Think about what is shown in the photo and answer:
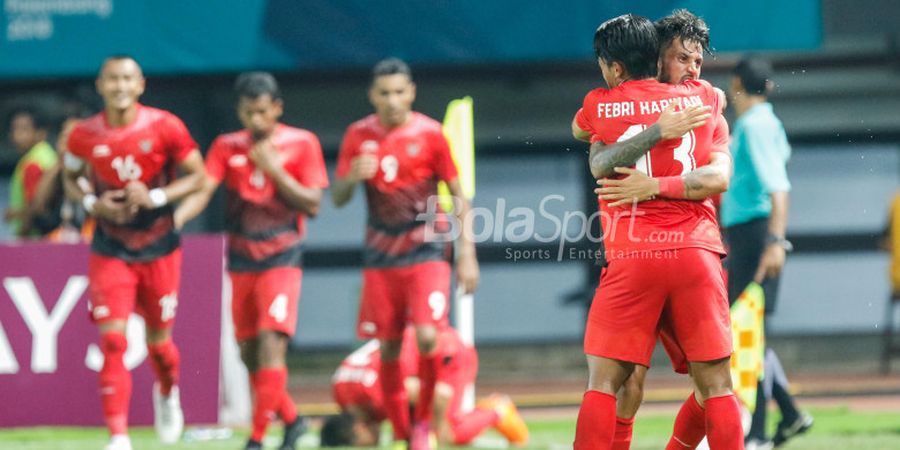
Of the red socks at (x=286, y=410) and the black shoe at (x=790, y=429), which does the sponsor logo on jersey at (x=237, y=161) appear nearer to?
the red socks at (x=286, y=410)

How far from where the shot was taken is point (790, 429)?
857 centimetres

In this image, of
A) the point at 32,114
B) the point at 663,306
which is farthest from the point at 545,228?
the point at 663,306

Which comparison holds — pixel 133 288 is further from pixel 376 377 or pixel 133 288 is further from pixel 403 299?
pixel 376 377

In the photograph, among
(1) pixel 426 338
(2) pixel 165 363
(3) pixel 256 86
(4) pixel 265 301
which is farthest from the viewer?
(2) pixel 165 363

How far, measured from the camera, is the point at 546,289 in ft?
49.9

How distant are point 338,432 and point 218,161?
1751 millimetres

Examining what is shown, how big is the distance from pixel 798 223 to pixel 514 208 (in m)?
2.86

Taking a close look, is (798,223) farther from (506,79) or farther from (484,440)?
(484,440)

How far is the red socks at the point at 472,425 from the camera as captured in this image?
30.2 feet

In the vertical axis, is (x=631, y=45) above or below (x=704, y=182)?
above

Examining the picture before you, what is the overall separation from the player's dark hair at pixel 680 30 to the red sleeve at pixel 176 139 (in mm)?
3821

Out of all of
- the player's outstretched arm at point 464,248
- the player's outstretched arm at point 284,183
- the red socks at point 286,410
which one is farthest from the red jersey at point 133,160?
the player's outstretched arm at point 464,248

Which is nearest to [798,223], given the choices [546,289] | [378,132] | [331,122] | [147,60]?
[546,289]

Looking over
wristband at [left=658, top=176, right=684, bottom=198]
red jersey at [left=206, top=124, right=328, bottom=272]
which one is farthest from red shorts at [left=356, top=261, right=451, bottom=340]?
wristband at [left=658, top=176, right=684, bottom=198]
